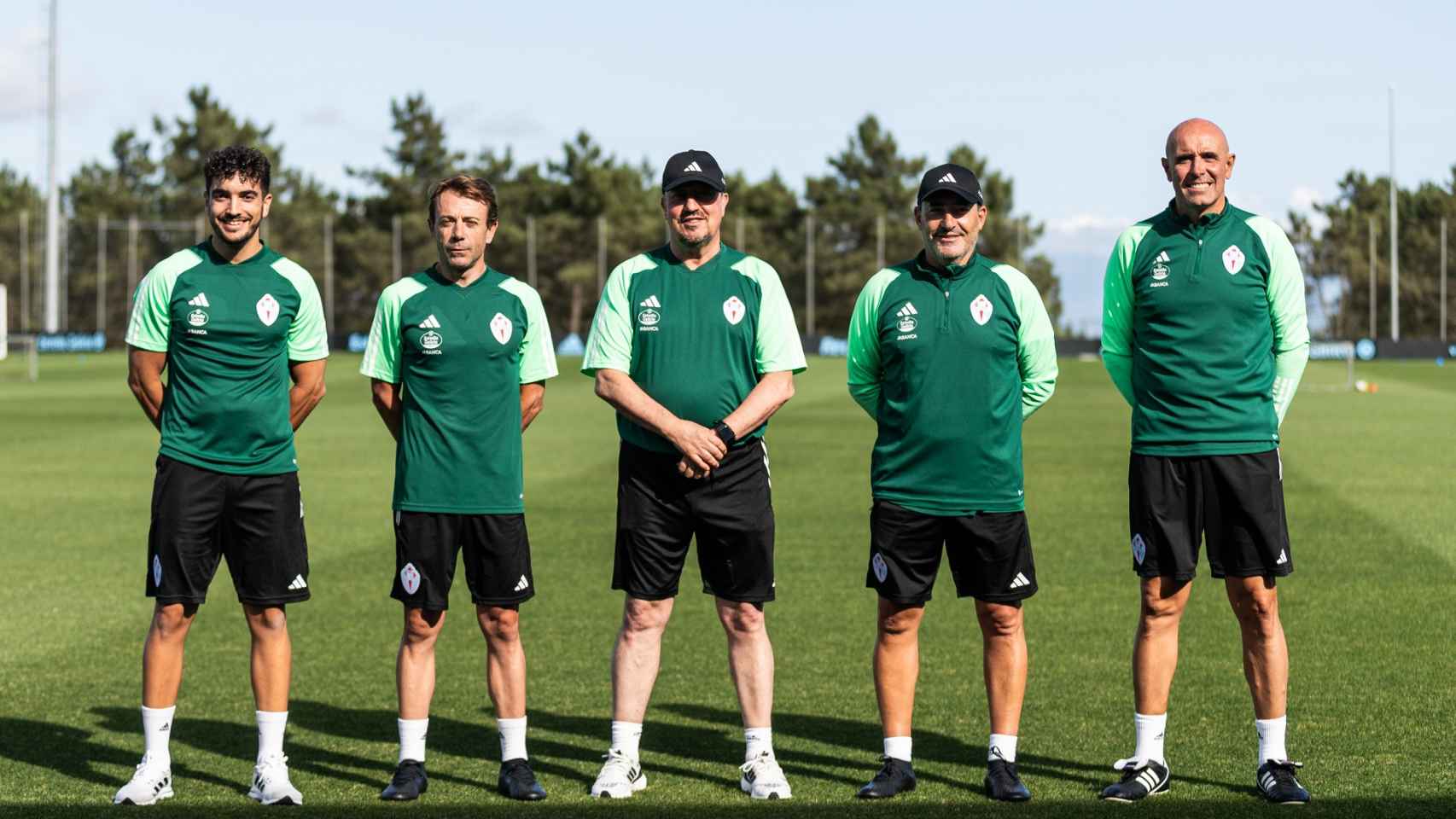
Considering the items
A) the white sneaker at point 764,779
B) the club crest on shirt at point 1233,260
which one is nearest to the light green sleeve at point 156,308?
the white sneaker at point 764,779

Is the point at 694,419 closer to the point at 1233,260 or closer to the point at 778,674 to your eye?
the point at 1233,260

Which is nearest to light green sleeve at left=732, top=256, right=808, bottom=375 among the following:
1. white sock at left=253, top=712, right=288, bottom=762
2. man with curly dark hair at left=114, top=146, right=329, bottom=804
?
man with curly dark hair at left=114, top=146, right=329, bottom=804

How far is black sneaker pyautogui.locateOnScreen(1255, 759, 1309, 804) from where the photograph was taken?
5.55 meters

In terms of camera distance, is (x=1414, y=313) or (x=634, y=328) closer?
(x=634, y=328)

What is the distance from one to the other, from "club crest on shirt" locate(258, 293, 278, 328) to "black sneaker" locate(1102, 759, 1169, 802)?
311 cm

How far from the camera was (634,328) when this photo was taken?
5957mm

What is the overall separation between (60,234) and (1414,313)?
58.0 meters

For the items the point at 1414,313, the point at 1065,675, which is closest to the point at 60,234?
the point at 1414,313

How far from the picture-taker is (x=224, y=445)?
5762 millimetres

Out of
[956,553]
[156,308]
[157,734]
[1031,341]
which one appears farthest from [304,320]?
[1031,341]

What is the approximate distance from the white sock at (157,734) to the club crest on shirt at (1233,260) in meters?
3.77

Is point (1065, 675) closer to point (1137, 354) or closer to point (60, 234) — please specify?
point (1137, 354)

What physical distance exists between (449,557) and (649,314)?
1057mm

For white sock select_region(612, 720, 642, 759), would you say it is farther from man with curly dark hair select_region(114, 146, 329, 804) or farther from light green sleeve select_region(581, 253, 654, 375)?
light green sleeve select_region(581, 253, 654, 375)
